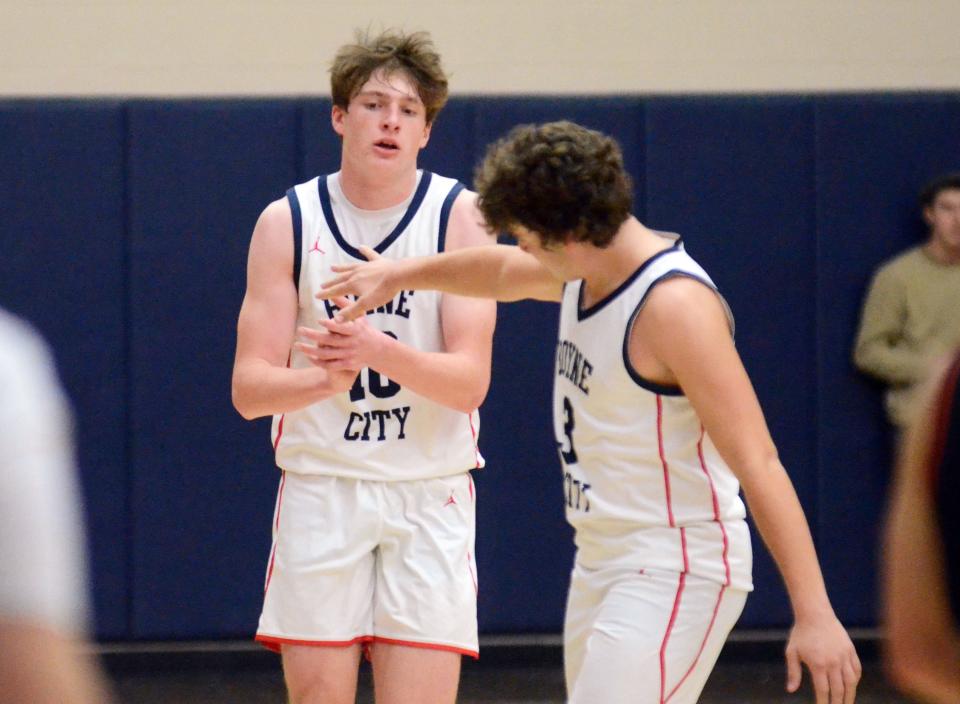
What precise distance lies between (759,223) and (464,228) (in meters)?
2.39

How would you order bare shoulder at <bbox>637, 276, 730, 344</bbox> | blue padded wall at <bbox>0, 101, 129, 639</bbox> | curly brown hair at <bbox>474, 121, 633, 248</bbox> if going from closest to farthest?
bare shoulder at <bbox>637, 276, 730, 344</bbox>
curly brown hair at <bbox>474, 121, 633, 248</bbox>
blue padded wall at <bbox>0, 101, 129, 639</bbox>

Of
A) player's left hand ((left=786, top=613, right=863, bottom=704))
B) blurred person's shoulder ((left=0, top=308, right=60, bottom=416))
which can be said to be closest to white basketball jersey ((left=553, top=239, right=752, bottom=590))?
player's left hand ((left=786, top=613, right=863, bottom=704))

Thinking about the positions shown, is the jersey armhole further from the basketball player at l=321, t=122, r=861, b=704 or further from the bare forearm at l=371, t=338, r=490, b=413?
the bare forearm at l=371, t=338, r=490, b=413

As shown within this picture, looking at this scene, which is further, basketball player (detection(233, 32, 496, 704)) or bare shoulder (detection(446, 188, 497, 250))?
bare shoulder (detection(446, 188, 497, 250))

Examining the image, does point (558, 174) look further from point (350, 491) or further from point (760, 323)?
point (760, 323)

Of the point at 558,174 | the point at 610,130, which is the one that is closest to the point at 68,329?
the point at 610,130

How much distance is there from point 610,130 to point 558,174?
283 centimetres

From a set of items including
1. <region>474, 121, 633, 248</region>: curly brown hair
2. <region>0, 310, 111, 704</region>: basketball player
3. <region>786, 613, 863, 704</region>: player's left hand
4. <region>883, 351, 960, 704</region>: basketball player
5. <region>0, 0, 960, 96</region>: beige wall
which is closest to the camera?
Result: <region>0, 310, 111, 704</region>: basketball player

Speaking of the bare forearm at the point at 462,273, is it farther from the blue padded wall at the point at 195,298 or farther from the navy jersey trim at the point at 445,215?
the blue padded wall at the point at 195,298

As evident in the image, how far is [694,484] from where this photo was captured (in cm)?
271

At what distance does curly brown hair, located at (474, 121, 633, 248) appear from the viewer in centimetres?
267

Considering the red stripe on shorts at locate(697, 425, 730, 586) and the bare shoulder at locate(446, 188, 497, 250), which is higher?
the bare shoulder at locate(446, 188, 497, 250)

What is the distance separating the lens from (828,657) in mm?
2408

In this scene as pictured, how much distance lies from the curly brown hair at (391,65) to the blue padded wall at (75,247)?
86.1 inches
